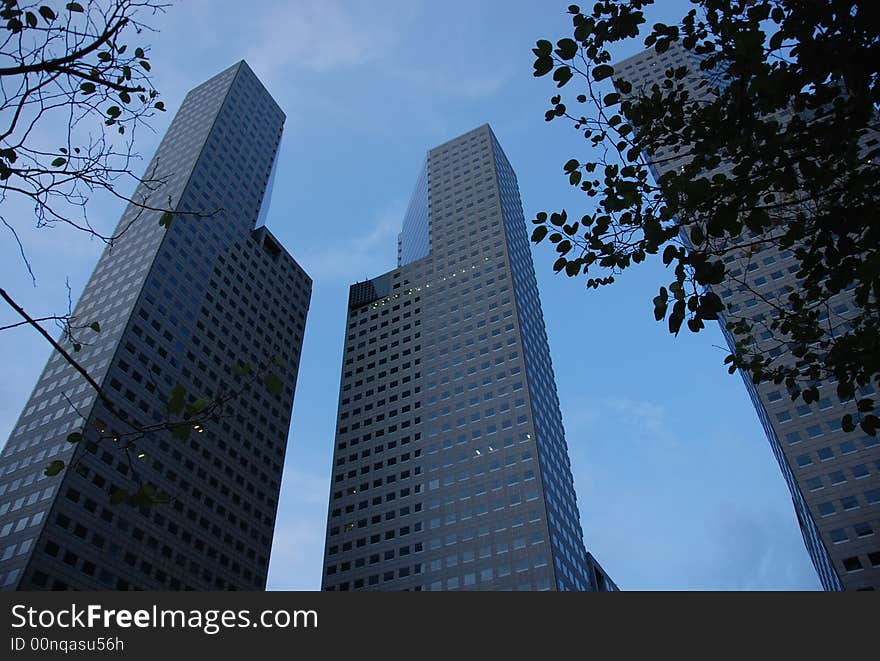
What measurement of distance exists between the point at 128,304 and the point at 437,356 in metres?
50.8

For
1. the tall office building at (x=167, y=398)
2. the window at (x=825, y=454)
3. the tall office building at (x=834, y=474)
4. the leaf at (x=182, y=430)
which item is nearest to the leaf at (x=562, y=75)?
the leaf at (x=182, y=430)

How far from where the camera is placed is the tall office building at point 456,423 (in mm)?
84938

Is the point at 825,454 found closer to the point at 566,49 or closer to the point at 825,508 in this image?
the point at 825,508

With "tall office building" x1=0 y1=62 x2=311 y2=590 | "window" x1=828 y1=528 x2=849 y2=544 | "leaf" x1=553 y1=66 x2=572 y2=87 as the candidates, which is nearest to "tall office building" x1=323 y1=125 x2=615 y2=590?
"tall office building" x1=0 y1=62 x2=311 y2=590

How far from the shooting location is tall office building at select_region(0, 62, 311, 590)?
6762cm

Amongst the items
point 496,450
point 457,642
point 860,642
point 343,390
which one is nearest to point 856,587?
point 496,450

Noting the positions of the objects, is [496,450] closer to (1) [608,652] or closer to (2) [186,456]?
(2) [186,456]

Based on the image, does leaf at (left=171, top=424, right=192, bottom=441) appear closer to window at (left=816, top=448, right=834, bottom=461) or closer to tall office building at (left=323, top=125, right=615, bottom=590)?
window at (left=816, top=448, right=834, bottom=461)

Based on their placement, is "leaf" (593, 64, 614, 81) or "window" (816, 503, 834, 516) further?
"window" (816, 503, 834, 516)

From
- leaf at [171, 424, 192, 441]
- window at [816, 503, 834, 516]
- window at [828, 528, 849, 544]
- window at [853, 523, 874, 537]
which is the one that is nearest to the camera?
leaf at [171, 424, 192, 441]

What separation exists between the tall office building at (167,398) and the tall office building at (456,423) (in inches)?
542

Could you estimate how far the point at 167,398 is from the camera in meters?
73.1

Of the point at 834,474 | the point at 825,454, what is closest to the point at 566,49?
the point at 834,474

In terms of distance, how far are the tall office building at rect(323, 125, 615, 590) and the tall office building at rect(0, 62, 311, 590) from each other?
13764 mm
